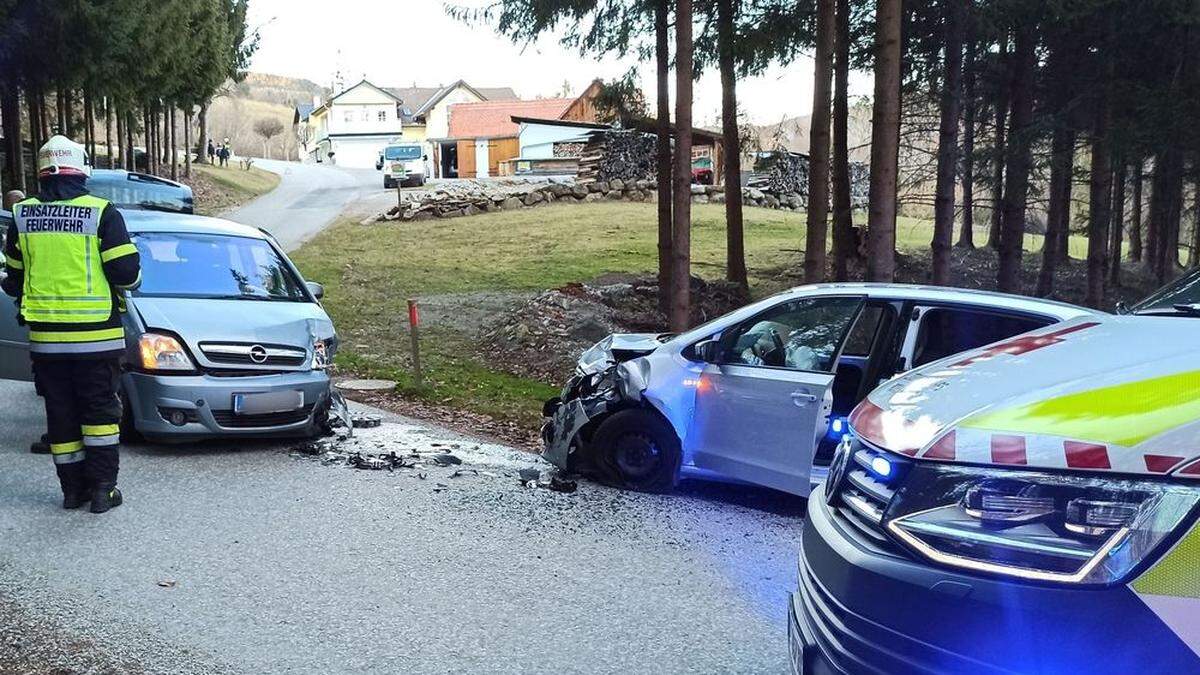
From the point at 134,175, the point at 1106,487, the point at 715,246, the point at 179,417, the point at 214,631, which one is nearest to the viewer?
the point at 1106,487

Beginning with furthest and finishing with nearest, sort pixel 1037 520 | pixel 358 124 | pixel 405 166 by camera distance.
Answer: pixel 358 124, pixel 405 166, pixel 1037 520

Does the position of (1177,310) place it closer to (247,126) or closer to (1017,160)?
(1017,160)

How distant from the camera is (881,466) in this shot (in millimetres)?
2496

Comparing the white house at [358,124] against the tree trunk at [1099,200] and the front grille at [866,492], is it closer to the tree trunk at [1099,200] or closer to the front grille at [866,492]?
the tree trunk at [1099,200]

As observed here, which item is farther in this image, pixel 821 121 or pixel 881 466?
pixel 821 121

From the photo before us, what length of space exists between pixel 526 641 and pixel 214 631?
1.37 m

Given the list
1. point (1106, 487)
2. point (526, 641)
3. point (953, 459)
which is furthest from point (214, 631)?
point (1106, 487)

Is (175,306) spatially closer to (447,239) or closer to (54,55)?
(54,55)

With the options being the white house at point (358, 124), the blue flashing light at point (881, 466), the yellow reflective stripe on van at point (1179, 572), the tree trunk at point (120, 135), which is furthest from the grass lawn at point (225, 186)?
the white house at point (358, 124)

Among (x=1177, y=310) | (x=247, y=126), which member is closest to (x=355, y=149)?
(x=247, y=126)

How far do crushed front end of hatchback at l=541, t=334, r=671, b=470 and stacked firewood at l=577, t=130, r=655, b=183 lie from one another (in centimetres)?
3355

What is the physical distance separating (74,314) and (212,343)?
1260 millimetres

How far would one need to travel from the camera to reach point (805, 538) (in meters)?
2.86

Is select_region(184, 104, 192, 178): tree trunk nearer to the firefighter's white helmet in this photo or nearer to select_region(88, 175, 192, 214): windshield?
select_region(88, 175, 192, 214): windshield
